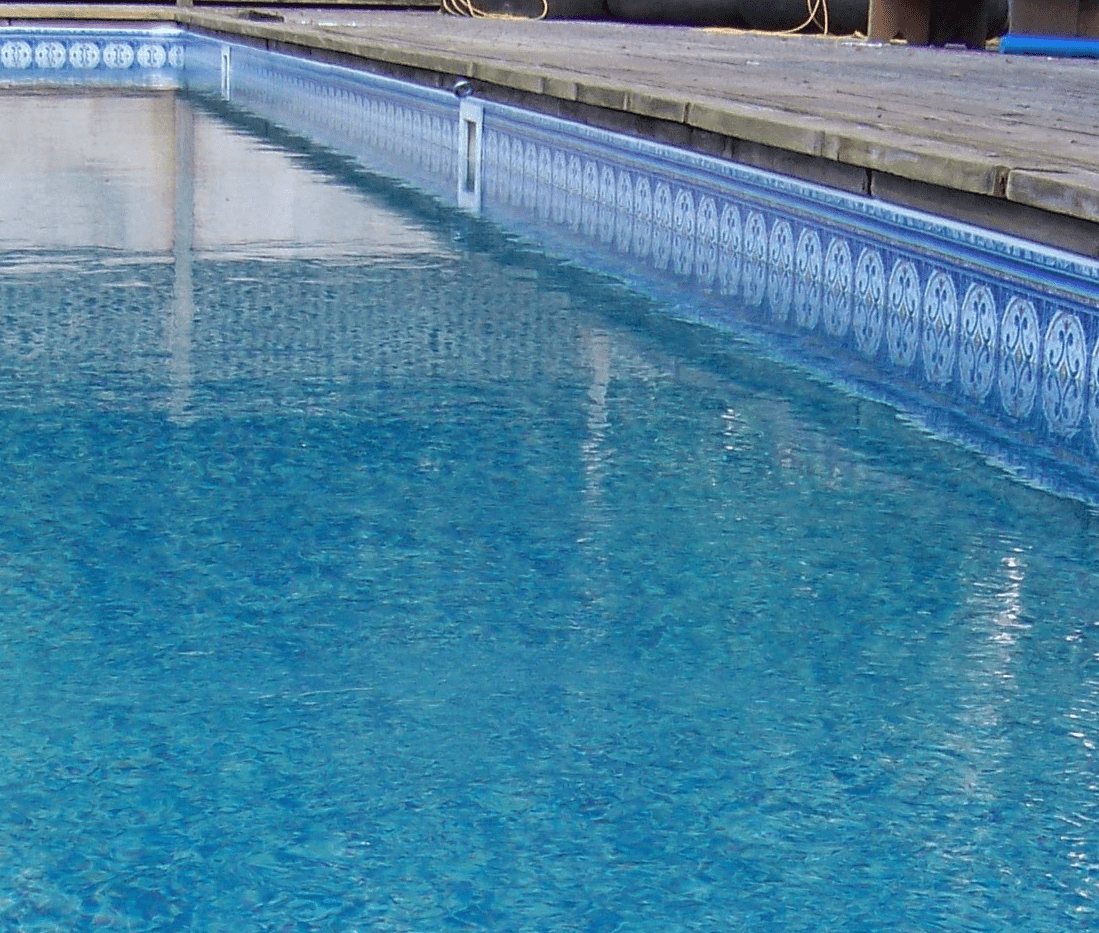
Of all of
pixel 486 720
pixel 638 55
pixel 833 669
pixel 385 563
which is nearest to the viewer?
pixel 486 720

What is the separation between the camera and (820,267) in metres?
3.47

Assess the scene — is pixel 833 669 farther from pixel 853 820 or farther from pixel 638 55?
pixel 638 55

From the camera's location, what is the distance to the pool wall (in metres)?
2.61

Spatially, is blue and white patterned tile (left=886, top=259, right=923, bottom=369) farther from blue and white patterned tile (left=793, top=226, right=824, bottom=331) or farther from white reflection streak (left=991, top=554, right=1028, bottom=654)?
white reflection streak (left=991, top=554, right=1028, bottom=654)

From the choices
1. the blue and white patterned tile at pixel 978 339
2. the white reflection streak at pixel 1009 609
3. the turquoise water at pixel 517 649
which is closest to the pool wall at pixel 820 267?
the blue and white patterned tile at pixel 978 339

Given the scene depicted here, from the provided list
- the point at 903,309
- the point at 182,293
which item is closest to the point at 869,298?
the point at 903,309

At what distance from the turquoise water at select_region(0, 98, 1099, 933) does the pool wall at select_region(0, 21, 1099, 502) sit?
0.18 m

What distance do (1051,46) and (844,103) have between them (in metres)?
3.52

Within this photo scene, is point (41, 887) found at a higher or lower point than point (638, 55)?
lower

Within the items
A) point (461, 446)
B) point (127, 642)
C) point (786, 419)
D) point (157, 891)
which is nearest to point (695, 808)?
point (157, 891)

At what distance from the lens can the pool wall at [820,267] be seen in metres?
2.61

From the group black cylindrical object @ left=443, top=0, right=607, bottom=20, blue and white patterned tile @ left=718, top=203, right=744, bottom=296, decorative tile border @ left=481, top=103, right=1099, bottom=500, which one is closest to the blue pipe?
decorative tile border @ left=481, top=103, right=1099, bottom=500

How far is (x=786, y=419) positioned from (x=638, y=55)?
409 cm

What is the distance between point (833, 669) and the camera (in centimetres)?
159
